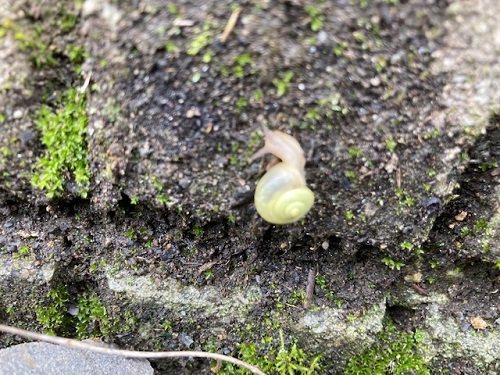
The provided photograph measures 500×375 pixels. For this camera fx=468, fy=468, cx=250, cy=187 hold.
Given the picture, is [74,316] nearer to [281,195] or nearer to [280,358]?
[280,358]

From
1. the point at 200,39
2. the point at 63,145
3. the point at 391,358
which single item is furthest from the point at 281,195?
the point at 391,358

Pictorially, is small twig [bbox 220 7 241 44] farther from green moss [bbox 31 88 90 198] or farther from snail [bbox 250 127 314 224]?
green moss [bbox 31 88 90 198]

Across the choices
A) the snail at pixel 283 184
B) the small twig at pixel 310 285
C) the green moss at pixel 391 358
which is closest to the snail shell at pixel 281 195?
the snail at pixel 283 184

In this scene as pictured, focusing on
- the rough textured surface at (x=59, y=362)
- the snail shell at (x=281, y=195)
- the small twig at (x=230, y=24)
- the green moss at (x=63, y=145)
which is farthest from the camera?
the rough textured surface at (x=59, y=362)

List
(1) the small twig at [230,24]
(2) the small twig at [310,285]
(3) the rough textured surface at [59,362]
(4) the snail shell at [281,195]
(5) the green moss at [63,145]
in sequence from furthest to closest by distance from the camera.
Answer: (2) the small twig at [310,285]
(3) the rough textured surface at [59,362]
(5) the green moss at [63,145]
(4) the snail shell at [281,195]
(1) the small twig at [230,24]

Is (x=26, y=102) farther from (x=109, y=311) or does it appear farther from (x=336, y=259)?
(x=336, y=259)

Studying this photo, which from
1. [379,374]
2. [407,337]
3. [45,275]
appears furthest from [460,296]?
[45,275]

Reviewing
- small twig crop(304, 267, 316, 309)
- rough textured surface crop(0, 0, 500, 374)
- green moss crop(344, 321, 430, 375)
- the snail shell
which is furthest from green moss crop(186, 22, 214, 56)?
green moss crop(344, 321, 430, 375)

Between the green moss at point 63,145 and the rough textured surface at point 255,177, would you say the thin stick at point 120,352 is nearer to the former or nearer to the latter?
the rough textured surface at point 255,177
